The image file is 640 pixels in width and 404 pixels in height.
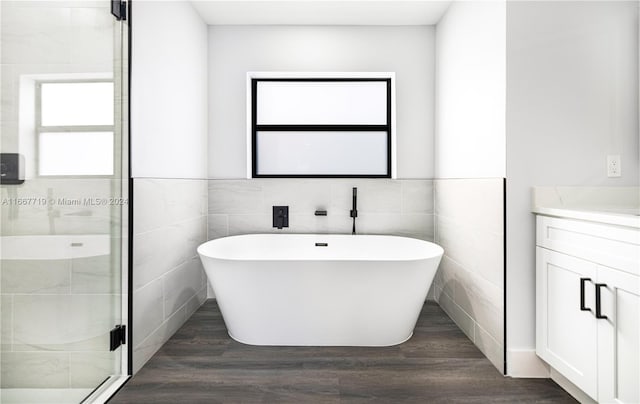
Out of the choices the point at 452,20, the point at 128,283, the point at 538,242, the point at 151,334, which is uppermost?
the point at 452,20

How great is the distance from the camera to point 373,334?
2262 mm

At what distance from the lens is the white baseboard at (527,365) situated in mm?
1916

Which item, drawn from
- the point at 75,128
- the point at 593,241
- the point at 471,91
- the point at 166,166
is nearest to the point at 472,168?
the point at 471,91

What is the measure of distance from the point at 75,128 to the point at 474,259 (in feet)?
7.56

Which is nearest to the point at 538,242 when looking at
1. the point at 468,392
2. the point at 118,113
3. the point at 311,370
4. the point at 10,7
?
the point at 468,392

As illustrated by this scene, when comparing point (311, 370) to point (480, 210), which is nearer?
point (311, 370)

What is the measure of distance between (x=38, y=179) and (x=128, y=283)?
0.76m

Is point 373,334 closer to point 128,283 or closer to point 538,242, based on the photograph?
point 538,242

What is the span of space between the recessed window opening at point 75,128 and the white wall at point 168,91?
170 millimetres

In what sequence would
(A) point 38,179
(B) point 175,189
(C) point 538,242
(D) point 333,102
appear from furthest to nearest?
(D) point 333,102 < (B) point 175,189 < (C) point 538,242 < (A) point 38,179

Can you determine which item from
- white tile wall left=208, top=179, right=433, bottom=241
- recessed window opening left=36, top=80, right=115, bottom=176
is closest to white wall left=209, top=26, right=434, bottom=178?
white tile wall left=208, top=179, right=433, bottom=241

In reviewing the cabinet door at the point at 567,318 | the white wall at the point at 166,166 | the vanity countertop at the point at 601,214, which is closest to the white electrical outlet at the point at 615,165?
the vanity countertop at the point at 601,214

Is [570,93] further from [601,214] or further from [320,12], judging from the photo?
[320,12]

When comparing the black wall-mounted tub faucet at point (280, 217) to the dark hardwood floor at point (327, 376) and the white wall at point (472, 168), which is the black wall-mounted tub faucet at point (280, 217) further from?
the white wall at point (472, 168)
